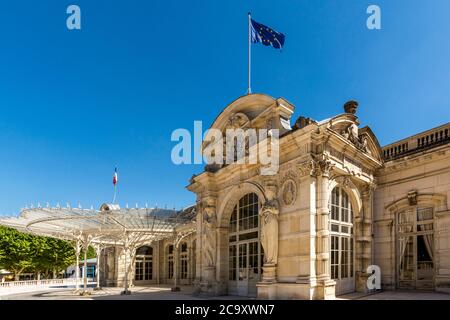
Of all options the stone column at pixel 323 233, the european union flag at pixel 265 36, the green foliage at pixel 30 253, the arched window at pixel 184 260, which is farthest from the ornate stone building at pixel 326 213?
the green foliage at pixel 30 253

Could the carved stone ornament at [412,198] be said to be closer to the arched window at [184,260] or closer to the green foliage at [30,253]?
the arched window at [184,260]

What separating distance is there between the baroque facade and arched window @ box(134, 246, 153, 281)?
13.1 metres

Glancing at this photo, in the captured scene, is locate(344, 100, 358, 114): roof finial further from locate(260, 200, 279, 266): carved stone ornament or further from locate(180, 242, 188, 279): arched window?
locate(180, 242, 188, 279): arched window

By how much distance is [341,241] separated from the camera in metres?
12.5

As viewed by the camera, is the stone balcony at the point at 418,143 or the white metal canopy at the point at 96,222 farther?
the white metal canopy at the point at 96,222

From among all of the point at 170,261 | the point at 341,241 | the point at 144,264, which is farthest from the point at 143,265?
the point at 341,241

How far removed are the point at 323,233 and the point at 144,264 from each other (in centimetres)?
2051

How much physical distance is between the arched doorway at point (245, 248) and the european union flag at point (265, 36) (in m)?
6.24

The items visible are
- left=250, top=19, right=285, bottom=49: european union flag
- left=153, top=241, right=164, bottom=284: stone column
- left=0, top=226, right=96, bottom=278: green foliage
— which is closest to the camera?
left=250, top=19, right=285, bottom=49: european union flag

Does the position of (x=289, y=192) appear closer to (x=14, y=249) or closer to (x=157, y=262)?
(x=157, y=262)

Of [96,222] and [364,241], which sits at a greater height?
[96,222]

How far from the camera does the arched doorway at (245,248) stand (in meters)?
13.8

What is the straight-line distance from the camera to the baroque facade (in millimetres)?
11234

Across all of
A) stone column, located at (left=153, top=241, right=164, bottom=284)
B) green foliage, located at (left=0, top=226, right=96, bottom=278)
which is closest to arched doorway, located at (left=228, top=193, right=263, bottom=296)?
stone column, located at (left=153, top=241, right=164, bottom=284)
